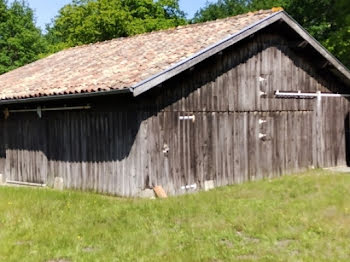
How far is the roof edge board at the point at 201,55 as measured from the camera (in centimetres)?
1009

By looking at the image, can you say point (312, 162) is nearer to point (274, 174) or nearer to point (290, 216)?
point (274, 174)

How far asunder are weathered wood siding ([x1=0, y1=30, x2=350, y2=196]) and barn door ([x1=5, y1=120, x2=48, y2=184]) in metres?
0.03

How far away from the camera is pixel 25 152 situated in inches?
561

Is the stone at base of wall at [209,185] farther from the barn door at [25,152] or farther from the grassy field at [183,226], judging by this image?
the barn door at [25,152]

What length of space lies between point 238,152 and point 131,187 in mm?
3586

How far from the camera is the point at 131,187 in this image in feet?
36.7

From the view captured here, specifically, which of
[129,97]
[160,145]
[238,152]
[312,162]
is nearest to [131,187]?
[160,145]

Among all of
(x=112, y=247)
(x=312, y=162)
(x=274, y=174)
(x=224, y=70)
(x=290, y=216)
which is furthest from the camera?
(x=312, y=162)

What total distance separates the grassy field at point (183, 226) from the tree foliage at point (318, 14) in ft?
58.5

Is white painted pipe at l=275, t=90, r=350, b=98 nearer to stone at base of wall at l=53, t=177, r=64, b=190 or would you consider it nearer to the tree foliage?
stone at base of wall at l=53, t=177, r=64, b=190

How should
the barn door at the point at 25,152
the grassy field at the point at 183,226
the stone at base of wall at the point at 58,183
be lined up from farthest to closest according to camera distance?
the barn door at the point at 25,152, the stone at base of wall at the point at 58,183, the grassy field at the point at 183,226

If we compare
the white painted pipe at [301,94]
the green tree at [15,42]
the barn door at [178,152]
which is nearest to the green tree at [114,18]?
the green tree at [15,42]

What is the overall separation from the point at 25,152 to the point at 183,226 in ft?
25.6

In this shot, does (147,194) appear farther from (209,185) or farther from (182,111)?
(182,111)
